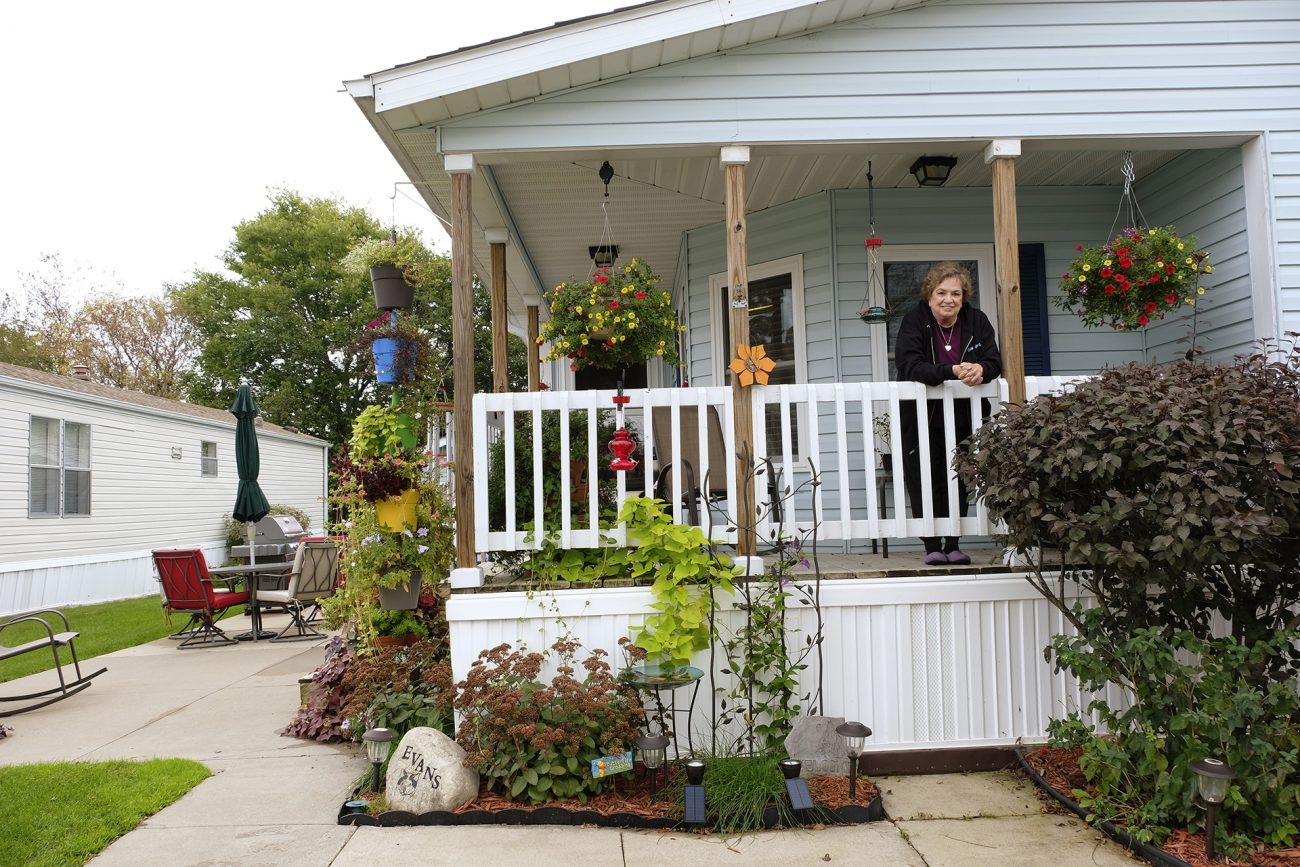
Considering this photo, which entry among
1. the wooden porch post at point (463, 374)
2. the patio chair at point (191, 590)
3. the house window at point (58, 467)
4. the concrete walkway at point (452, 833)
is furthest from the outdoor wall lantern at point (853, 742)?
the house window at point (58, 467)

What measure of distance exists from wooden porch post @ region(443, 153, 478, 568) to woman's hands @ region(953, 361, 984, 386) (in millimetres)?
2331

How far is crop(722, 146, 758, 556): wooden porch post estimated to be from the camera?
156 inches

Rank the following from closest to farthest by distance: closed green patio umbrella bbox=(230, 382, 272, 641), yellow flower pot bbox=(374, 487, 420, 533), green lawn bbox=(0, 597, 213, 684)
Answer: yellow flower pot bbox=(374, 487, 420, 533)
green lawn bbox=(0, 597, 213, 684)
closed green patio umbrella bbox=(230, 382, 272, 641)

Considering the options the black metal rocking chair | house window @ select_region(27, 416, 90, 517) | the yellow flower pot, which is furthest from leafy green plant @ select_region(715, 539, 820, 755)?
house window @ select_region(27, 416, 90, 517)

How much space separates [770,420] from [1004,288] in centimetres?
214

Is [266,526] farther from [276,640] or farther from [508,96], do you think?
[508,96]

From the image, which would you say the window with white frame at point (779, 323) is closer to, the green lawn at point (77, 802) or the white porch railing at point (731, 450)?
the white porch railing at point (731, 450)

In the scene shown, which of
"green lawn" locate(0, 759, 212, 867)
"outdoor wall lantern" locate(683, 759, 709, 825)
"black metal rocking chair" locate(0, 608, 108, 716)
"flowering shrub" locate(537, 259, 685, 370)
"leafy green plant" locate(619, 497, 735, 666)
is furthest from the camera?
"black metal rocking chair" locate(0, 608, 108, 716)

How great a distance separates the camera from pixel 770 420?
5.96 metres

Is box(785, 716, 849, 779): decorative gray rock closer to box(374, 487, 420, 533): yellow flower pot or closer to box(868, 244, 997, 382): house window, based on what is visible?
box(374, 487, 420, 533): yellow flower pot

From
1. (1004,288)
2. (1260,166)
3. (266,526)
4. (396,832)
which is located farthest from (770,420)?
(266,526)

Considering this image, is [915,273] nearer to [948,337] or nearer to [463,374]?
[948,337]

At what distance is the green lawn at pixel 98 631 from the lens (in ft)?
24.0

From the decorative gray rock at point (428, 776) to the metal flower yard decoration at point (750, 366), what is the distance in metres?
2.09
